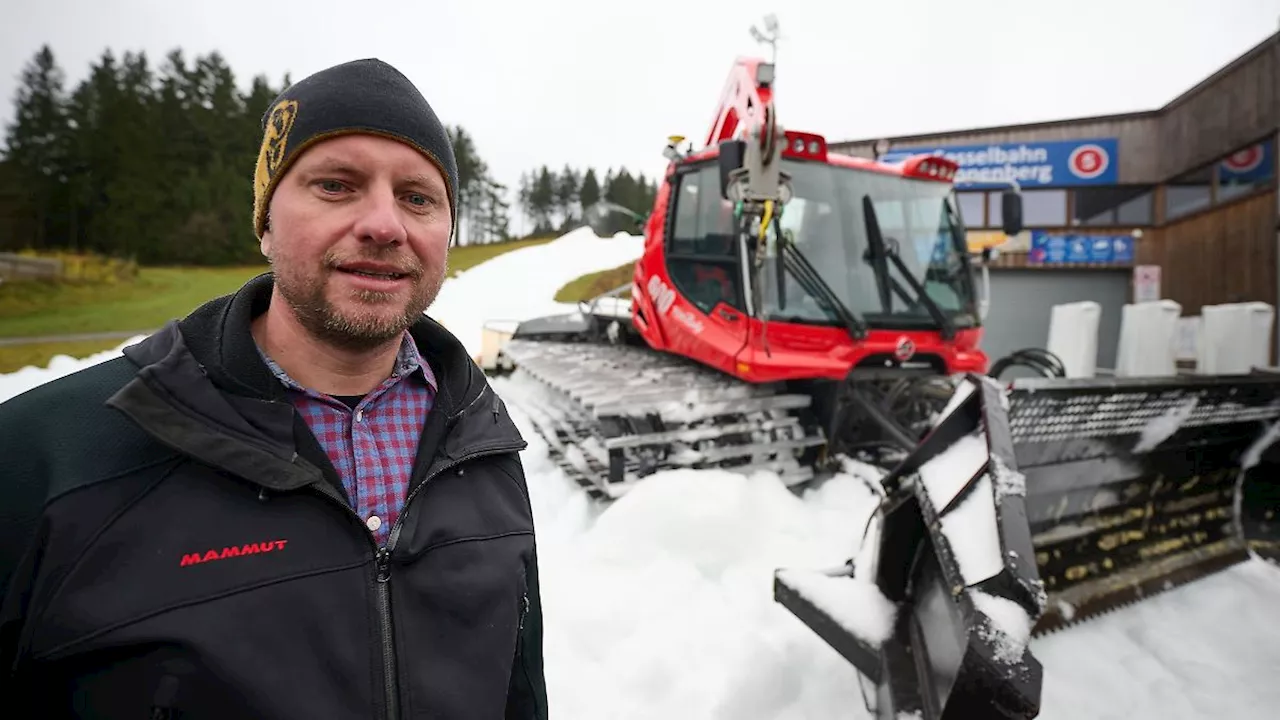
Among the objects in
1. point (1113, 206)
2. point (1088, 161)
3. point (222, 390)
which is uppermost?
point (1088, 161)

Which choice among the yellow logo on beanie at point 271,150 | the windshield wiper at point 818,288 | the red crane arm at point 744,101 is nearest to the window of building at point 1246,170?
the red crane arm at point 744,101

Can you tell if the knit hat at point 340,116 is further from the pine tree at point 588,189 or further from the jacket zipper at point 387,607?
the pine tree at point 588,189

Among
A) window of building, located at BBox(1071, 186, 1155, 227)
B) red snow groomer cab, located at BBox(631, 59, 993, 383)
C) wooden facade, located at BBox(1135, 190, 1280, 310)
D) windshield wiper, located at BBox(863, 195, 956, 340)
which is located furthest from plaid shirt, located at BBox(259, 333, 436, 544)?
window of building, located at BBox(1071, 186, 1155, 227)

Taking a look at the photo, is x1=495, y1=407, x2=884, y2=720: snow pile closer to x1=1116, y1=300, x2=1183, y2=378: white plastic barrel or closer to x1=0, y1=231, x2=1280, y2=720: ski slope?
x1=0, y1=231, x2=1280, y2=720: ski slope

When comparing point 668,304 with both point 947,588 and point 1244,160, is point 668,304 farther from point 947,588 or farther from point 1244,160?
point 1244,160

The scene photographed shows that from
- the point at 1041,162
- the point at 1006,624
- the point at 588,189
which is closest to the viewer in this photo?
the point at 1006,624

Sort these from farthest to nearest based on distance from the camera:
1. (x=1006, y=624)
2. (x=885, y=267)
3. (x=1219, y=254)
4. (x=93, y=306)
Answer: (x=1219, y=254) < (x=93, y=306) < (x=885, y=267) < (x=1006, y=624)

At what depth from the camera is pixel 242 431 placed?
1.11m

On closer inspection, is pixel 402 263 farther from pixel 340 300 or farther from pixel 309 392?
pixel 309 392

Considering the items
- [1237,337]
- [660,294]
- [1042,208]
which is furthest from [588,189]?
[660,294]

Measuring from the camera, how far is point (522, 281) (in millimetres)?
23422

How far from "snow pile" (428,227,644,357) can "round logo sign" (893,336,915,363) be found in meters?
9.33

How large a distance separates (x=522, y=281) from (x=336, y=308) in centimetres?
2263

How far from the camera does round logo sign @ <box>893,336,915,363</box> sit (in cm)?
493
